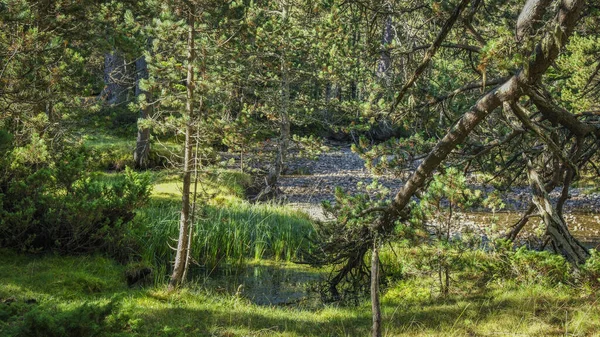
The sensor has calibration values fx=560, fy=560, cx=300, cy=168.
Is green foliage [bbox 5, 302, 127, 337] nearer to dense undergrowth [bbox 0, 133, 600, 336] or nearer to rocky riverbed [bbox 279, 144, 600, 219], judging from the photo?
dense undergrowth [bbox 0, 133, 600, 336]

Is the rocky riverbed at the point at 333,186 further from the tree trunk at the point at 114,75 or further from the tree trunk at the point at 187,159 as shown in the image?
the tree trunk at the point at 187,159

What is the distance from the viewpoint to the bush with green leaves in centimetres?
668

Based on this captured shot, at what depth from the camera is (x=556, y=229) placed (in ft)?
18.2

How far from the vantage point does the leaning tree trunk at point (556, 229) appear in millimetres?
5363

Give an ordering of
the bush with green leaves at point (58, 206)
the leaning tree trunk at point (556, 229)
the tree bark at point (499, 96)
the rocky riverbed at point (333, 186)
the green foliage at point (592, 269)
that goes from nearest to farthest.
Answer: the tree bark at point (499, 96) → the green foliage at point (592, 269) → the leaning tree trunk at point (556, 229) → the bush with green leaves at point (58, 206) → the rocky riverbed at point (333, 186)

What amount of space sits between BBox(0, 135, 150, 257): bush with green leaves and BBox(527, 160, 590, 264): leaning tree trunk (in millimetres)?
4895

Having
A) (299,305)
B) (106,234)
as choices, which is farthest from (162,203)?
(299,305)

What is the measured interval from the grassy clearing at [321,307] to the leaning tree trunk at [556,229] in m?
0.35

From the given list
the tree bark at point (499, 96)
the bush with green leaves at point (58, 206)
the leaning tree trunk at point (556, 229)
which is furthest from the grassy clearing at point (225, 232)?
the leaning tree trunk at point (556, 229)

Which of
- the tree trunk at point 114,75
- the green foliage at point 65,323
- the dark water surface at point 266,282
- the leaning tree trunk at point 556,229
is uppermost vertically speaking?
the tree trunk at point 114,75

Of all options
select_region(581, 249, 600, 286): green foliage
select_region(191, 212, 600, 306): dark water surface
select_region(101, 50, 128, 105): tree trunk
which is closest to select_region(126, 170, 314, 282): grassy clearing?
select_region(191, 212, 600, 306): dark water surface

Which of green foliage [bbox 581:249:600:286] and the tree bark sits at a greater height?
the tree bark

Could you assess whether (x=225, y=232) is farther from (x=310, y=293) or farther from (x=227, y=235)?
(x=310, y=293)

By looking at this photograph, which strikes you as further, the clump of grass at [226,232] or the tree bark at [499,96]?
the clump of grass at [226,232]
